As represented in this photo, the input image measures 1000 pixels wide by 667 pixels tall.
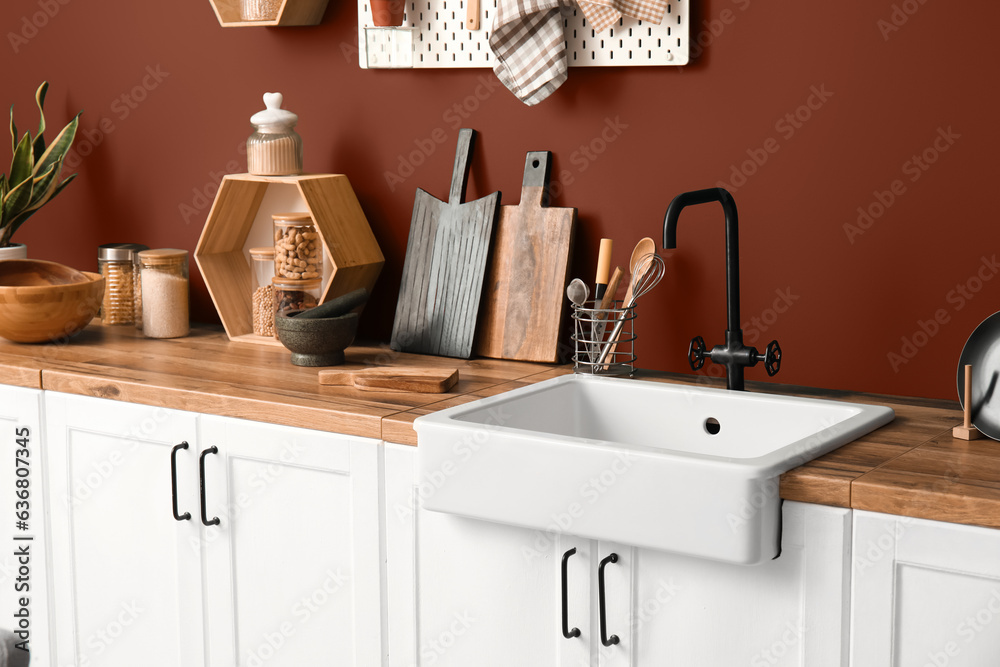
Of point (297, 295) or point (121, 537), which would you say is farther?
point (297, 295)

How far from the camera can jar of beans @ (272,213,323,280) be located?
7.61ft

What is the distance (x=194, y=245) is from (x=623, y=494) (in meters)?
1.59

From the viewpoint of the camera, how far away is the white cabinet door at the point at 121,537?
2.00m

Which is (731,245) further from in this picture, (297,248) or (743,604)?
(297,248)

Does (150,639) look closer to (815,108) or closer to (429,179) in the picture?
(429,179)

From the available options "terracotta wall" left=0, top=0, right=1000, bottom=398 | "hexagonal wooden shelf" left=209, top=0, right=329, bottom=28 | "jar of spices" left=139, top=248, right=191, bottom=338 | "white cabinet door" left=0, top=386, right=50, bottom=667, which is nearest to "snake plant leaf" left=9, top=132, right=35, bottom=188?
"terracotta wall" left=0, top=0, right=1000, bottom=398

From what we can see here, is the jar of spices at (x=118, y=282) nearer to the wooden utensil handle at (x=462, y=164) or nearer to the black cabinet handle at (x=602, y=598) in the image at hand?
the wooden utensil handle at (x=462, y=164)

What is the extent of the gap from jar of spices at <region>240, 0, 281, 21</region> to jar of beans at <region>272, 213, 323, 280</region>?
1.42ft

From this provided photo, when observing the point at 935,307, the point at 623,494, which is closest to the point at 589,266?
the point at 935,307

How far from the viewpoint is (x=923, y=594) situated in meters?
1.33

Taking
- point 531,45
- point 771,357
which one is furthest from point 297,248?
point 771,357

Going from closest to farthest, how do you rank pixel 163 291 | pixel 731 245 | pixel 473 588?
pixel 473 588 < pixel 731 245 < pixel 163 291

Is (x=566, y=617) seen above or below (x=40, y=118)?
below

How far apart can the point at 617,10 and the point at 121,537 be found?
1.36m
